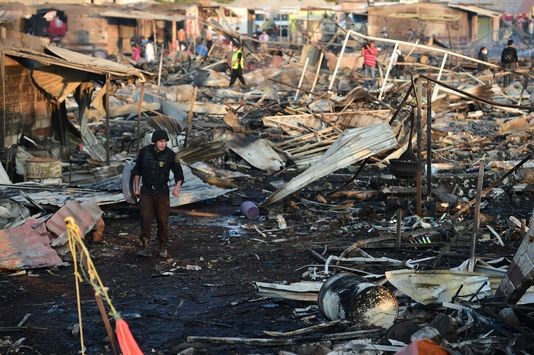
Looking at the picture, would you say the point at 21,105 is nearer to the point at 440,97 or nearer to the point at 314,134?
the point at 314,134

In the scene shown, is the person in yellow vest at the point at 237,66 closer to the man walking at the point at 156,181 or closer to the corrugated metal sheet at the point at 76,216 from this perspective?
the corrugated metal sheet at the point at 76,216

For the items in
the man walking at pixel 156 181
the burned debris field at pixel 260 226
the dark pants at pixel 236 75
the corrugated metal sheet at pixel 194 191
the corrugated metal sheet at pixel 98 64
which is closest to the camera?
the burned debris field at pixel 260 226

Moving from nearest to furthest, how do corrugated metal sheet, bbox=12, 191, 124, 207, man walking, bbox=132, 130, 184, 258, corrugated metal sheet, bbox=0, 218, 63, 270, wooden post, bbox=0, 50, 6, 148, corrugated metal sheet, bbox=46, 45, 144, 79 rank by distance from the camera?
1. corrugated metal sheet, bbox=0, 218, 63, 270
2. man walking, bbox=132, 130, 184, 258
3. corrugated metal sheet, bbox=12, 191, 124, 207
4. wooden post, bbox=0, 50, 6, 148
5. corrugated metal sheet, bbox=46, 45, 144, 79

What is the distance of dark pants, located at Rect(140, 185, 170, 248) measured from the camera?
938cm

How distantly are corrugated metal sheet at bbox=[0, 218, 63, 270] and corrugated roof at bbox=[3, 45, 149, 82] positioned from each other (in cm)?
419

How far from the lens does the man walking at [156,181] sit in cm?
929

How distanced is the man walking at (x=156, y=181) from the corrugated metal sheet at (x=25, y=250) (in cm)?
98

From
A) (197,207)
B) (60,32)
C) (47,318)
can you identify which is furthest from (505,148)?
(60,32)

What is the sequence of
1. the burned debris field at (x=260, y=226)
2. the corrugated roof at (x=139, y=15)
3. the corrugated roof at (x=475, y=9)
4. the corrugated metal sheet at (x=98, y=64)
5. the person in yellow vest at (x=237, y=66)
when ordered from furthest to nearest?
1. the corrugated roof at (x=475, y=9)
2. the corrugated roof at (x=139, y=15)
3. the person in yellow vest at (x=237, y=66)
4. the corrugated metal sheet at (x=98, y=64)
5. the burned debris field at (x=260, y=226)

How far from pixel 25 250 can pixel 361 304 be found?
396 cm

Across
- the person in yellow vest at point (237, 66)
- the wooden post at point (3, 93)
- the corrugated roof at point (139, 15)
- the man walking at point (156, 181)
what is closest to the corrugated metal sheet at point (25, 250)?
the man walking at point (156, 181)

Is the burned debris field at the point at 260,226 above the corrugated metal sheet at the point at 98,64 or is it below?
below

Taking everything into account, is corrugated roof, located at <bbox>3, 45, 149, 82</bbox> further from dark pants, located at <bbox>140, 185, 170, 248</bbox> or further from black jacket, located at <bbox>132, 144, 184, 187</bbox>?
dark pants, located at <bbox>140, 185, 170, 248</bbox>

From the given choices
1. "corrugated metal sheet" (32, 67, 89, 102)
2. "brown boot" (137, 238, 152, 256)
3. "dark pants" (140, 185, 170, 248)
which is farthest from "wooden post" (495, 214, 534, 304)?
"corrugated metal sheet" (32, 67, 89, 102)
